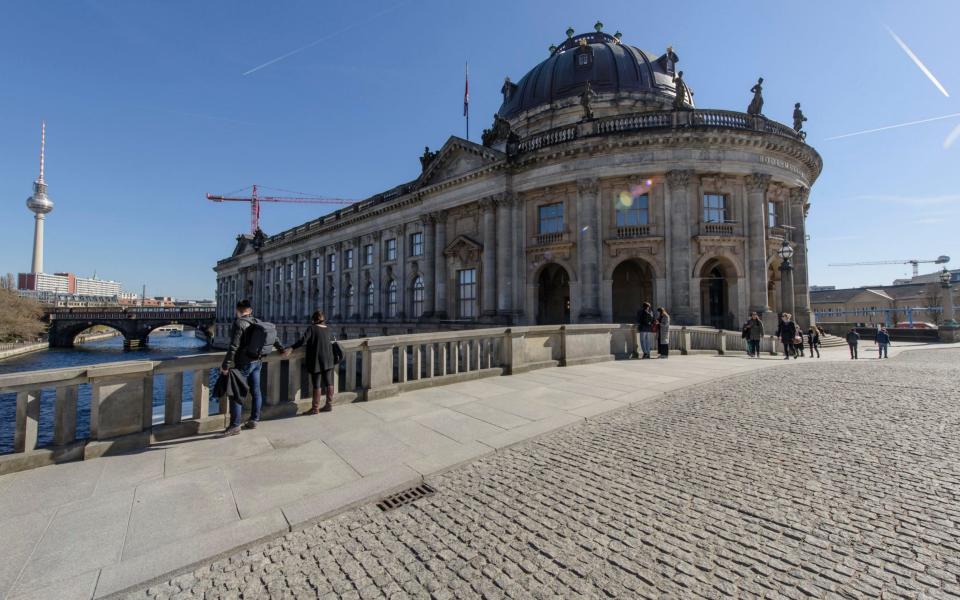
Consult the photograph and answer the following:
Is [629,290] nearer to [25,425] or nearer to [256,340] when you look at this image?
[256,340]

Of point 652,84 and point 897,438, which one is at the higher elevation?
point 652,84

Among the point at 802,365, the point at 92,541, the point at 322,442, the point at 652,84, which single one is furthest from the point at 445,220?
the point at 92,541

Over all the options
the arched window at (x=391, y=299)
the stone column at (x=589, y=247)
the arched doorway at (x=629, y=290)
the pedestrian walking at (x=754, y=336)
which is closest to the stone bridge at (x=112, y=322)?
the arched window at (x=391, y=299)

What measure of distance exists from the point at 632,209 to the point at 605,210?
1.50m

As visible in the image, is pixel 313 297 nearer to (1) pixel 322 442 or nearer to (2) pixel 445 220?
(2) pixel 445 220

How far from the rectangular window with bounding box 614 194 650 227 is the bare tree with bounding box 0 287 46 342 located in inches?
2833

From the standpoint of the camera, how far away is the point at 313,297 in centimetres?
4675

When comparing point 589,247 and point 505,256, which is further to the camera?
point 505,256

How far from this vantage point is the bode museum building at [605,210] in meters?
21.5

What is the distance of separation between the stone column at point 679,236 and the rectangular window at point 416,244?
19376 mm

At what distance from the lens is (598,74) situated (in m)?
30.9

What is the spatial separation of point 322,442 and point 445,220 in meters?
26.3

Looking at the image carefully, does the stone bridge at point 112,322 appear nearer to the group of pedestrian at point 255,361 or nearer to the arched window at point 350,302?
the arched window at point 350,302

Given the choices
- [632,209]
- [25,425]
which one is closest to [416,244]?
[632,209]
